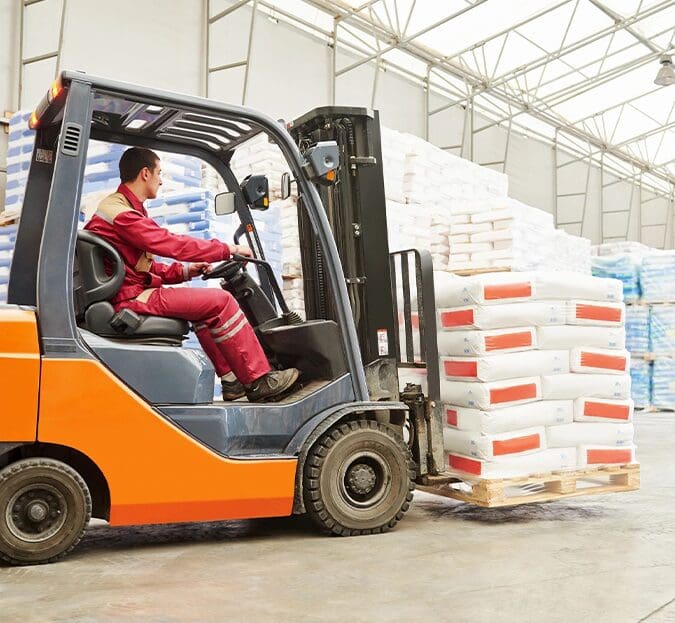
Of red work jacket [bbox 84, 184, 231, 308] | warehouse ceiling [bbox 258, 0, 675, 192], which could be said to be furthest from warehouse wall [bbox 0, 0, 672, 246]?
red work jacket [bbox 84, 184, 231, 308]

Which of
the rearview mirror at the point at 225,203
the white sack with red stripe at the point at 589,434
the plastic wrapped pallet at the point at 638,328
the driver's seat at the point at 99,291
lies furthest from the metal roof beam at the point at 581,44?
the driver's seat at the point at 99,291

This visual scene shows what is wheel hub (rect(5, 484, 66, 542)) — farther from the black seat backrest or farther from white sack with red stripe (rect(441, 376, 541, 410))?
white sack with red stripe (rect(441, 376, 541, 410))

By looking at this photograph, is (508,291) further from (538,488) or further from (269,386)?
(269,386)

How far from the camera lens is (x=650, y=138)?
22.5 metres

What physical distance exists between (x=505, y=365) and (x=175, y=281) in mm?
1727

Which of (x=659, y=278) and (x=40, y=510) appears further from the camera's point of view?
(x=659, y=278)

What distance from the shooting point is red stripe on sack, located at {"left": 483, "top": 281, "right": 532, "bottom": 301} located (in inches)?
180

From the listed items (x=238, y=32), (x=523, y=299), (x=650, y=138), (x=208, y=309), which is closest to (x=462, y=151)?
(x=238, y=32)

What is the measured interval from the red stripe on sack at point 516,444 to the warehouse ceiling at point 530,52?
30.8ft

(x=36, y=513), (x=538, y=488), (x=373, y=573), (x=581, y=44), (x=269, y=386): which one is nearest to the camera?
(x=373, y=573)

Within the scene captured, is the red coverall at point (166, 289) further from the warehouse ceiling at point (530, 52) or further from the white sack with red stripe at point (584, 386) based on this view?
the warehouse ceiling at point (530, 52)

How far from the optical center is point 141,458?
11.9ft

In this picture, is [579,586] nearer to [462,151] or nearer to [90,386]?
[90,386]

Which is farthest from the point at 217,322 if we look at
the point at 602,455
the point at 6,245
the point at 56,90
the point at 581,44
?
the point at 581,44
